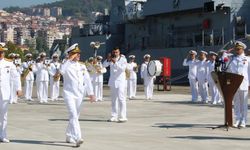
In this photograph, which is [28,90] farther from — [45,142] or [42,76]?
[45,142]

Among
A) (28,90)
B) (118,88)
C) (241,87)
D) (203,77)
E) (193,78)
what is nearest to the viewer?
(241,87)

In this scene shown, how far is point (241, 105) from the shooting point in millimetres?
13938

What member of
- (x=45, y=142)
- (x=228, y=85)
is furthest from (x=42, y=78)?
(x=45, y=142)

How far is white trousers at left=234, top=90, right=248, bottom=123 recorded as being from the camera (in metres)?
13.8

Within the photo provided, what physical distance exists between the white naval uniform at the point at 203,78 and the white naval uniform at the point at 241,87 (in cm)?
889

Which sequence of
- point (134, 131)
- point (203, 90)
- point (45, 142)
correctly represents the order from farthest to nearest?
point (203, 90) → point (134, 131) → point (45, 142)

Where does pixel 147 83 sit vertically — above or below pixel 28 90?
above

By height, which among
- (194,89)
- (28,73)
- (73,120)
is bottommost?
(73,120)

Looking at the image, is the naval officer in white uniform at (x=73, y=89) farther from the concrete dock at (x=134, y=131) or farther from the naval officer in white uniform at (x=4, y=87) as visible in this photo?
the naval officer in white uniform at (x=4, y=87)

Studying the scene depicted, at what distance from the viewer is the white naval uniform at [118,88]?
15.5 m

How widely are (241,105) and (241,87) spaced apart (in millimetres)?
484

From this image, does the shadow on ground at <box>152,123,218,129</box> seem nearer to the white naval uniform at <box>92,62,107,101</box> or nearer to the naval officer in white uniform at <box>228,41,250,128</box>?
the naval officer in white uniform at <box>228,41,250,128</box>

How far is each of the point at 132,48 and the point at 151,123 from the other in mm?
34445

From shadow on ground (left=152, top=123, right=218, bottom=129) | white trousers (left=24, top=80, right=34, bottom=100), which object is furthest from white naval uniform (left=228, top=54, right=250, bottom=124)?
white trousers (left=24, top=80, right=34, bottom=100)
